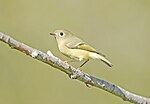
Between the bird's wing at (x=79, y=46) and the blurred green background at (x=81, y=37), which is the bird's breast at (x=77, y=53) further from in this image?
the blurred green background at (x=81, y=37)

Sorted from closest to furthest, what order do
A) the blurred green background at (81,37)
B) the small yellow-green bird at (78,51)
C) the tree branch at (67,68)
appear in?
1. the tree branch at (67,68)
2. the small yellow-green bird at (78,51)
3. the blurred green background at (81,37)

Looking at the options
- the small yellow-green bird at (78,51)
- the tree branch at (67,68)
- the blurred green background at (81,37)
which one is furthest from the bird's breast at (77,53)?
the blurred green background at (81,37)

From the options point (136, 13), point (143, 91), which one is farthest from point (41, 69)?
point (136, 13)

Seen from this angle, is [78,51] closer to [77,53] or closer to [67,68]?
[77,53]

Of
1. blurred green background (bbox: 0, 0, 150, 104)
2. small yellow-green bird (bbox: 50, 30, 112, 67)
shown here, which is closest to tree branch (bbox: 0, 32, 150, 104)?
small yellow-green bird (bbox: 50, 30, 112, 67)

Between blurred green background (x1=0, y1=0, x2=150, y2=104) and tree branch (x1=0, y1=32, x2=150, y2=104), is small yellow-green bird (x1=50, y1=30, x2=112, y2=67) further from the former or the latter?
blurred green background (x1=0, y1=0, x2=150, y2=104)

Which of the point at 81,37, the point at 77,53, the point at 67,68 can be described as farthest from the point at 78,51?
the point at 81,37
